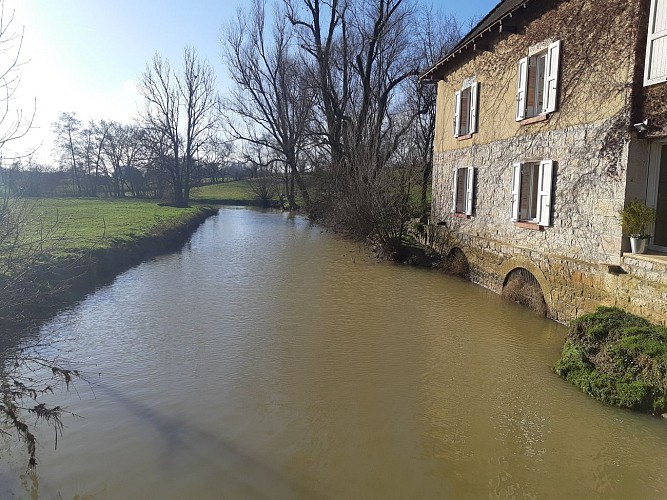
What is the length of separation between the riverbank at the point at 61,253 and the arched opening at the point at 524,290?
26.3ft

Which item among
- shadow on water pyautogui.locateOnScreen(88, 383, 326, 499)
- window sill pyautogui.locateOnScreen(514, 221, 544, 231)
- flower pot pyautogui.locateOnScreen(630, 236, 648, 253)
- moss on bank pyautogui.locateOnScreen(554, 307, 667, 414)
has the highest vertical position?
window sill pyautogui.locateOnScreen(514, 221, 544, 231)

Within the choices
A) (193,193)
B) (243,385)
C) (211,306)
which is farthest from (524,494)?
(193,193)

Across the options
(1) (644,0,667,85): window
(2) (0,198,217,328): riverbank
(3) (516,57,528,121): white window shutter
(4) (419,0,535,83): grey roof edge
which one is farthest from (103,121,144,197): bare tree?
(1) (644,0,667,85): window

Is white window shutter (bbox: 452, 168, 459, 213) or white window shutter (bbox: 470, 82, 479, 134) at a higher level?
white window shutter (bbox: 470, 82, 479, 134)

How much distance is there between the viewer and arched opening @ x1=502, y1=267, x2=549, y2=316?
919cm

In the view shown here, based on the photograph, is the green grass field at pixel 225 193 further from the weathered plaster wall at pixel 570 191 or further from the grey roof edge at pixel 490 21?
the weathered plaster wall at pixel 570 191

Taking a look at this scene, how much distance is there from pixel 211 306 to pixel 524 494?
701 centimetres

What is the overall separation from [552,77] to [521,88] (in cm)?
123

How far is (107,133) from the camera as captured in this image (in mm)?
49312

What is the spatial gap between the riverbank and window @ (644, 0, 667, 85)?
812 centimetres

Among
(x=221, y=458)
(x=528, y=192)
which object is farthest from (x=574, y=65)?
(x=221, y=458)

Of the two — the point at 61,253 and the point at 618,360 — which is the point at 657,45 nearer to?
the point at 618,360

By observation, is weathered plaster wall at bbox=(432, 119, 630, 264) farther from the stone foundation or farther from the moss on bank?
the moss on bank

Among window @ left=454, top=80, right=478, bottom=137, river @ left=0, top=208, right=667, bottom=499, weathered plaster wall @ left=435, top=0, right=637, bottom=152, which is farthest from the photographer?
window @ left=454, top=80, right=478, bottom=137
